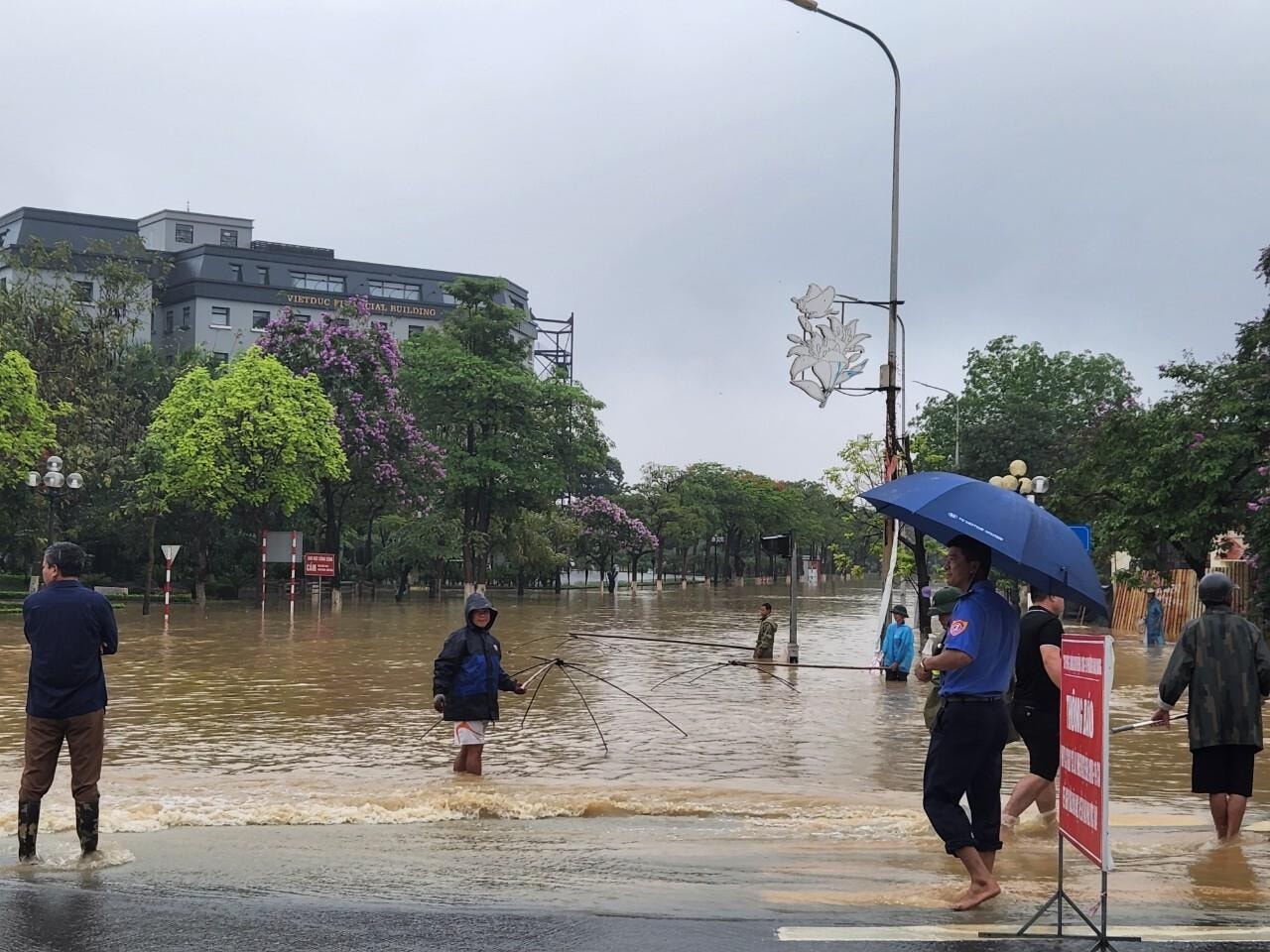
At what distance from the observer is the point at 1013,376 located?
277 feet

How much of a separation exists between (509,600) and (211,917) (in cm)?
5453

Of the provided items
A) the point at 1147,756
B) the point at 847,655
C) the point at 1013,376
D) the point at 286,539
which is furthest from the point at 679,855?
the point at 1013,376

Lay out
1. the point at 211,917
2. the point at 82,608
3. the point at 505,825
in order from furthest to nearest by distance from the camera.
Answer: the point at 505,825 → the point at 82,608 → the point at 211,917

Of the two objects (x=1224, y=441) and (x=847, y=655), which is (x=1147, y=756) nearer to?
(x=847, y=655)

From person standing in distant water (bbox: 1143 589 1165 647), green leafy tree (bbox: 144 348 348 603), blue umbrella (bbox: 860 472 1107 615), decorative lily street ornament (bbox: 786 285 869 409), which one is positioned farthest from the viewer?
green leafy tree (bbox: 144 348 348 603)

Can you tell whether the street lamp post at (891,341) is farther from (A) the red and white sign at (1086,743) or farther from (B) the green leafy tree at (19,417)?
(B) the green leafy tree at (19,417)

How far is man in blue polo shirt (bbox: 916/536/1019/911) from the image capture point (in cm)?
630

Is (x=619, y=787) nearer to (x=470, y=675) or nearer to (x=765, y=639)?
(x=470, y=675)

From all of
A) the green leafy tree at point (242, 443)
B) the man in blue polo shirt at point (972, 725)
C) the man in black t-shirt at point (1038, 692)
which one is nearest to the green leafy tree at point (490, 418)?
the green leafy tree at point (242, 443)

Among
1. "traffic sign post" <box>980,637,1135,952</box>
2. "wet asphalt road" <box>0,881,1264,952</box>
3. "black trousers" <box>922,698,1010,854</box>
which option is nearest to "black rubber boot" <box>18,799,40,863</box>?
"wet asphalt road" <box>0,881,1264,952</box>

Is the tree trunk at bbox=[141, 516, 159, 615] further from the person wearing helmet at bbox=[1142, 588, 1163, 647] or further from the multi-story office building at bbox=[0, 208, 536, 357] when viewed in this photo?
the multi-story office building at bbox=[0, 208, 536, 357]

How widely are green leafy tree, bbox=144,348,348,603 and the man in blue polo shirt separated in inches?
1762

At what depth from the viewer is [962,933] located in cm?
590

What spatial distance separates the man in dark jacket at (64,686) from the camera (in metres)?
7.39
